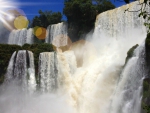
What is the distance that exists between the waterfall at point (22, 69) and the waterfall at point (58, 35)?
6737 mm

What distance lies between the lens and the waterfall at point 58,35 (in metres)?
25.9

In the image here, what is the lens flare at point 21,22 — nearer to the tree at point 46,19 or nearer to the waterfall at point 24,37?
the tree at point 46,19

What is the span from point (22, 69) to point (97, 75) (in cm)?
581

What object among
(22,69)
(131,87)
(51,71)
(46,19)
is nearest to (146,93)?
(131,87)

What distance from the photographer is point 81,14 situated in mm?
25141

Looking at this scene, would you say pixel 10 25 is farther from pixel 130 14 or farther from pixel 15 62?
pixel 130 14

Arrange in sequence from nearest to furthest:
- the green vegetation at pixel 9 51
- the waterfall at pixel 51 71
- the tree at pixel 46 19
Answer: the waterfall at pixel 51 71 → the green vegetation at pixel 9 51 → the tree at pixel 46 19

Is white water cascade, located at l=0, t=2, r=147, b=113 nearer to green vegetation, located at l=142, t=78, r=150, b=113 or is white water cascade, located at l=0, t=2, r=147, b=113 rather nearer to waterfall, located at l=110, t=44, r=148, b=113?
waterfall, located at l=110, t=44, r=148, b=113

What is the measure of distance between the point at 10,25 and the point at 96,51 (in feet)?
71.8

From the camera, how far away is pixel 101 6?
28.0 metres

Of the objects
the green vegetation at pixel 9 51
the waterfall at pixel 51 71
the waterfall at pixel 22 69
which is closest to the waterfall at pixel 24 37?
the green vegetation at pixel 9 51

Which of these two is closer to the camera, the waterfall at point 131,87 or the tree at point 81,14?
the waterfall at point 131,87

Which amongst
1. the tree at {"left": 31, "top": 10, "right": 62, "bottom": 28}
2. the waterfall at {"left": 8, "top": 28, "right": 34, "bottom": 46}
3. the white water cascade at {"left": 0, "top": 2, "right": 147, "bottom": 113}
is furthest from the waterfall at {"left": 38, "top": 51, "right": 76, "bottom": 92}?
the tree at {"left": 31, "top": 10, "right": 62, "bottom": 28}

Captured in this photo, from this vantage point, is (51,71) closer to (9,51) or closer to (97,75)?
(97,75)
